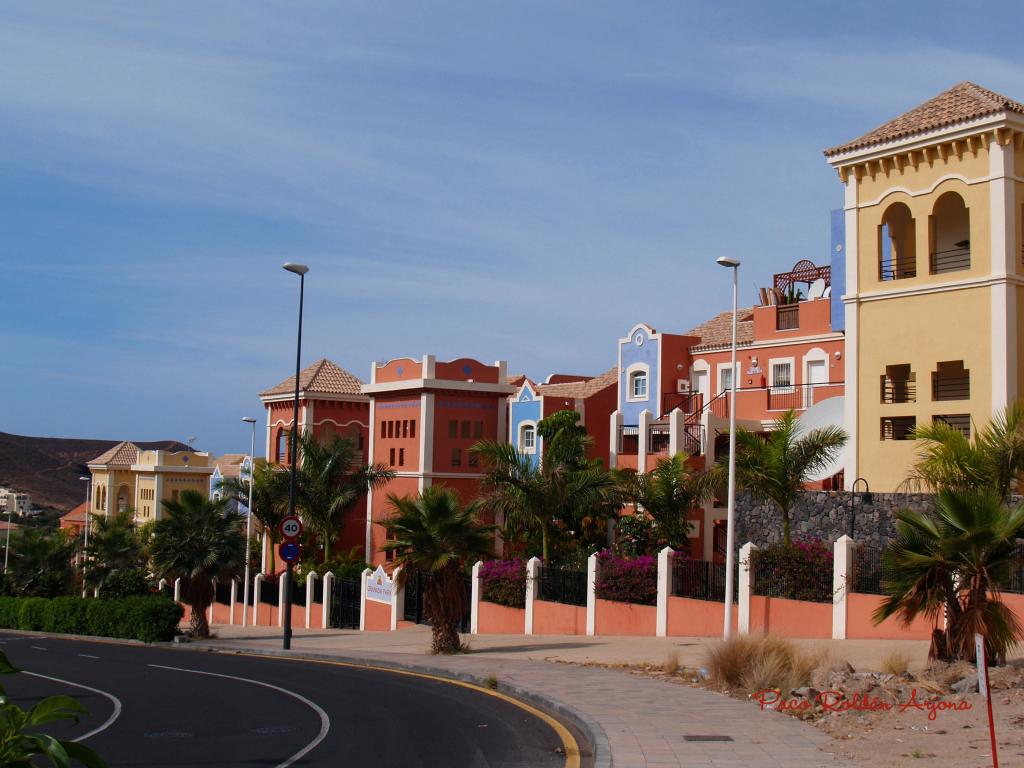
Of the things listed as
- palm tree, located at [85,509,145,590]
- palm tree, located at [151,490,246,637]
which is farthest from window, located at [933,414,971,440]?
palm tree, located at [85,509,145,590]

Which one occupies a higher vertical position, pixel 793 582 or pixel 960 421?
pixel 960 421

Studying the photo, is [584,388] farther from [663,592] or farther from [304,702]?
[304,702]

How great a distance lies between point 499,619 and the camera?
1214 inches

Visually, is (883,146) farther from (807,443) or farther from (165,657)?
(165,657)

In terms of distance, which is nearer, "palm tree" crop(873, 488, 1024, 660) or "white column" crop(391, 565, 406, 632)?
"palm tree" crop(873, 488, 1024, 660)

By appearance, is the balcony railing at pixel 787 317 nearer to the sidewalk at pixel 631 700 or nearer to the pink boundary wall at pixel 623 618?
the pink boundary wall at pixel 623 618

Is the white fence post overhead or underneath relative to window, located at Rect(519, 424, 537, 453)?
underneath

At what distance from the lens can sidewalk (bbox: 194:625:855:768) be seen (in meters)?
10.7

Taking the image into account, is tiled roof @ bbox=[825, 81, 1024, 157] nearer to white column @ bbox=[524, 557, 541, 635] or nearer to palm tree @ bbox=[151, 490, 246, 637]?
white column @ bbox=[524, 557, 541, 635]

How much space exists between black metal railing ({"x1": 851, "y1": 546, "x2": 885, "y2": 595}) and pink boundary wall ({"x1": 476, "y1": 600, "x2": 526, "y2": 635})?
1061 cm

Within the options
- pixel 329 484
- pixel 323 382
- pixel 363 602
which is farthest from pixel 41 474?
pixel 363 602

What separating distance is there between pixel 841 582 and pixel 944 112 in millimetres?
11909

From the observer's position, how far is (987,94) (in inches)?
1023

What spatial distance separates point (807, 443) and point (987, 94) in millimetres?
9542
